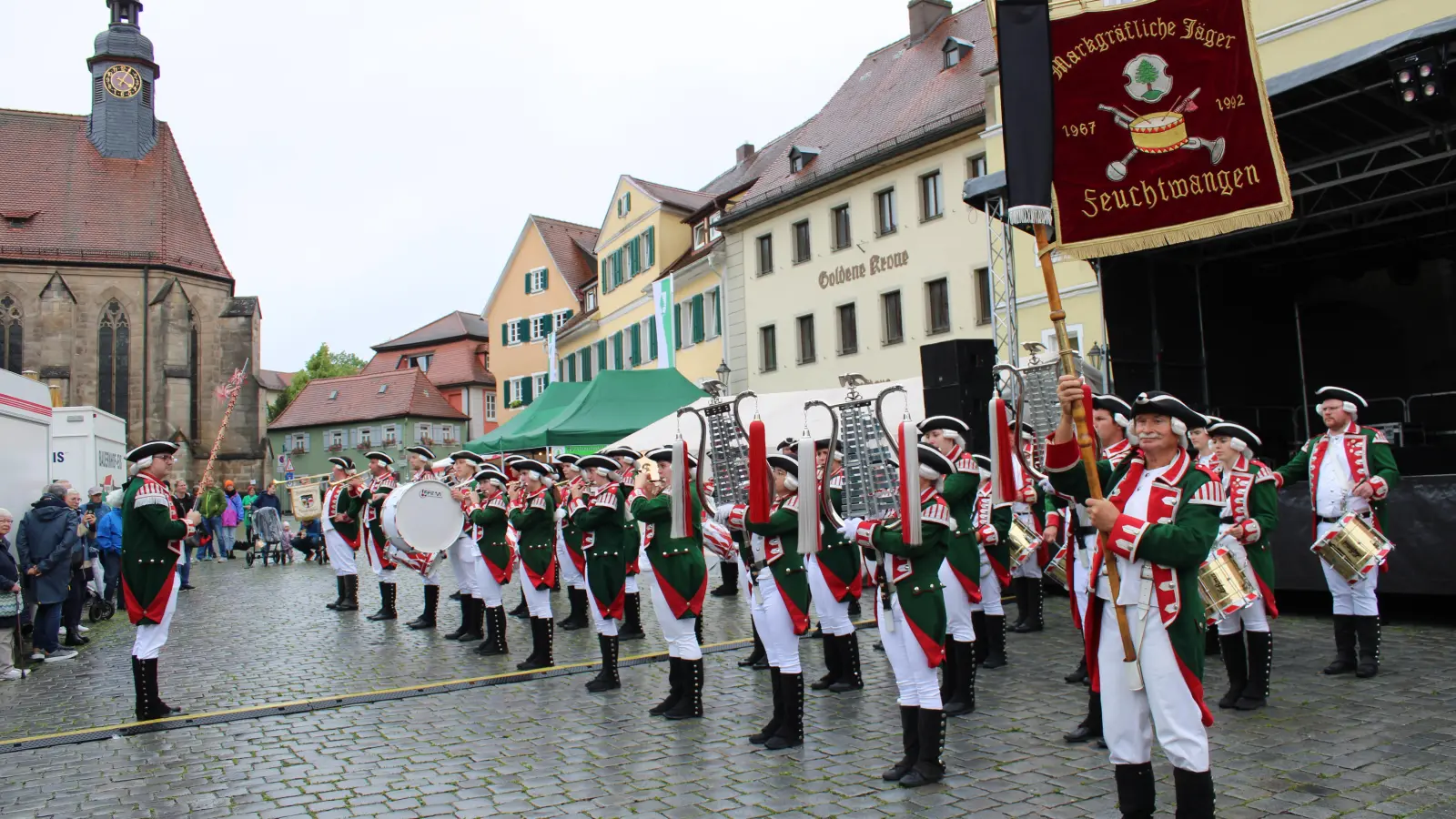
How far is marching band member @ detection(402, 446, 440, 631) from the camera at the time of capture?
12773 millimetres

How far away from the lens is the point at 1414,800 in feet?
17.0

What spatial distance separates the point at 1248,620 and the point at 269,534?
23.0 metres

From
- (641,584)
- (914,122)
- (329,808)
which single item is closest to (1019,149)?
(329,808)

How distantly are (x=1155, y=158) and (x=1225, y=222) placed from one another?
99 centimetres

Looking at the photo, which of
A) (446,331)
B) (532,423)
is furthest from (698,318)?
(446,331)

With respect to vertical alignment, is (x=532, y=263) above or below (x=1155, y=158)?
above

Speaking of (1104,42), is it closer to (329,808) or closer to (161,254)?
(329,808)

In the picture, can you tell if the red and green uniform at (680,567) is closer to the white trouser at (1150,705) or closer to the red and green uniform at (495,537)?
the red and green uniform at (495,537)

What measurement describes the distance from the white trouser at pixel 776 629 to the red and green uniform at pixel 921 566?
3.15 ft

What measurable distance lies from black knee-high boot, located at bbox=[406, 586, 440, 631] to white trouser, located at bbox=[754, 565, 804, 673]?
6.95 metres

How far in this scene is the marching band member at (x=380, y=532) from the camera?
13.6 meters

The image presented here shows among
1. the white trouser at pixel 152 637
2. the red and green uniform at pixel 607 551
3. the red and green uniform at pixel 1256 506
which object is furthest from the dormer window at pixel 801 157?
the white trouser at pixel 152 637

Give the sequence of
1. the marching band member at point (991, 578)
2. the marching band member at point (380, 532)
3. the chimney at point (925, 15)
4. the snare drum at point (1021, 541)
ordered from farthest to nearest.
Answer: the chimney at point (925, 15) < the marching band member at point (380, 532) < the snare drum at point (1021, 541) < the marching band member at point (991, 578)

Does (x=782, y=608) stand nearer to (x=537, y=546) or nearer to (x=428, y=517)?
(x=537, y=546)
